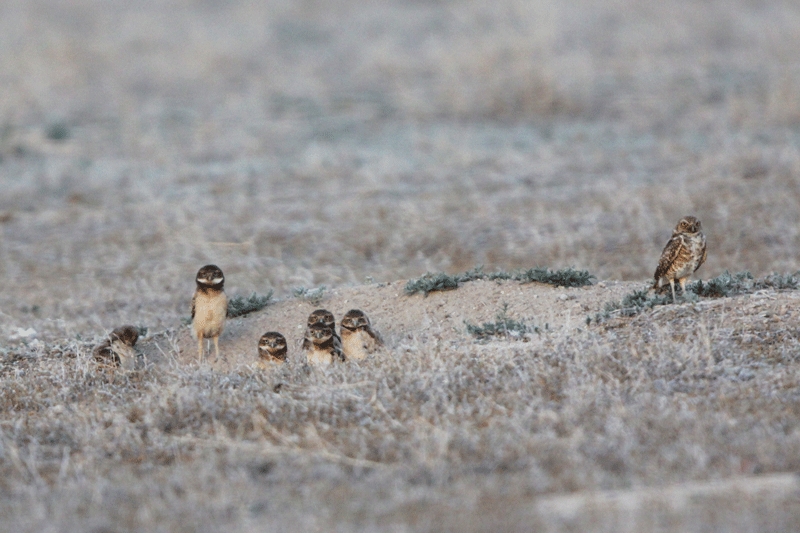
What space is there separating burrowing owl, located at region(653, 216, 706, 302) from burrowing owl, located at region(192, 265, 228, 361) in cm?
411

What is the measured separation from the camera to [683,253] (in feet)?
29.0

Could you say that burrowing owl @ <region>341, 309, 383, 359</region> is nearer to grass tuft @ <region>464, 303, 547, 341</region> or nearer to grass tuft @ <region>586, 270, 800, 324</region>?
grass tuft @ <region>464, 303, 547, 341</region>

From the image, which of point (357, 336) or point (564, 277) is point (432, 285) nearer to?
point (564, 277)

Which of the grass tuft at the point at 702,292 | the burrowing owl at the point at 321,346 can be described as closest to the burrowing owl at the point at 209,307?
the burrowing owl at the point at 321,346

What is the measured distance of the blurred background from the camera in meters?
13.4

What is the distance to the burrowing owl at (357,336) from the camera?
8461 mm

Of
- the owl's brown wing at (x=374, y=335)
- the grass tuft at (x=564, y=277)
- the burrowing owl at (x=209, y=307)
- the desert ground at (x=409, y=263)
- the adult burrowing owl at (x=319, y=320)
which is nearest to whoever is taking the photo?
the desert ground at (x=409, y=263)

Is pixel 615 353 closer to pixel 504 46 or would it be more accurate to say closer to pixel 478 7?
pixel 504 46

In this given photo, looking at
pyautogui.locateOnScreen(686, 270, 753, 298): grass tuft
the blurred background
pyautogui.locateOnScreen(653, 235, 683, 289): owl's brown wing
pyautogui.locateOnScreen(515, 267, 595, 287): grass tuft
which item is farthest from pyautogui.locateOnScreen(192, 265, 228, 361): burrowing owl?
pyautogui.locateOnScreen(686, 270, 753, 298): grass tuft

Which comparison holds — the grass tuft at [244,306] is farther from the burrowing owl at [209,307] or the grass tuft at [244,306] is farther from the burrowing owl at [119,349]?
the burrowing owl at [119,349]

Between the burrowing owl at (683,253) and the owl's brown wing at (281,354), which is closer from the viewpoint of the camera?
the owl's brown wing at (281,354)

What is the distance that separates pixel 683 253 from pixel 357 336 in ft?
9.87

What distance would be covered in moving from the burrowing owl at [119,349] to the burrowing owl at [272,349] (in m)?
1.16

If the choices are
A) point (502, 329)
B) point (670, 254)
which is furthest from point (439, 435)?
point (670, 254)
